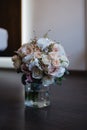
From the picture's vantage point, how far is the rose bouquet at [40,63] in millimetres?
968

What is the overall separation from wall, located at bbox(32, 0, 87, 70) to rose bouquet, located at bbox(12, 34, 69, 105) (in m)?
2.15

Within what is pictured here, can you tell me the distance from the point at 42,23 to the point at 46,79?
7.83 feet

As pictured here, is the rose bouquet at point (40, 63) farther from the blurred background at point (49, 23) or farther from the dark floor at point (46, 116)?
the blurred background at point (49, 23)

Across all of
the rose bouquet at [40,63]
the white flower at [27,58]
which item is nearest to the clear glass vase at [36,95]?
the rose bouquet at [40,63]

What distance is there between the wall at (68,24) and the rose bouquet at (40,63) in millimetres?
2149

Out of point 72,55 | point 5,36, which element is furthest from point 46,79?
point 5,36

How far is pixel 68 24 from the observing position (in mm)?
3154

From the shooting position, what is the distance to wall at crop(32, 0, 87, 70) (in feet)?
10.2

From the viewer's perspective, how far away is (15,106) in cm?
107

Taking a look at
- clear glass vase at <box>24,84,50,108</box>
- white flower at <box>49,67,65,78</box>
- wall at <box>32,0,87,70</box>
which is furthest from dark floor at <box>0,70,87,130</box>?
wall at <box>32,0,87,70</box>

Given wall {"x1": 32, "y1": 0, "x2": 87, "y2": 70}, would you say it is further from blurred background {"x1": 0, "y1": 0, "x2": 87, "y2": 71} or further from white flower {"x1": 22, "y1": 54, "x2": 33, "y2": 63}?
white flower {"x1": 22, "y1": 54, "x2": 33, "y2": 63}

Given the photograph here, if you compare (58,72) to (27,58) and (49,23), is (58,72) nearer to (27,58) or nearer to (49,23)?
(27,58)

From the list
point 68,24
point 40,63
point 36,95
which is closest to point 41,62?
point 40,63

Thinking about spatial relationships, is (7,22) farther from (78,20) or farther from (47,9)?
(78,20)
